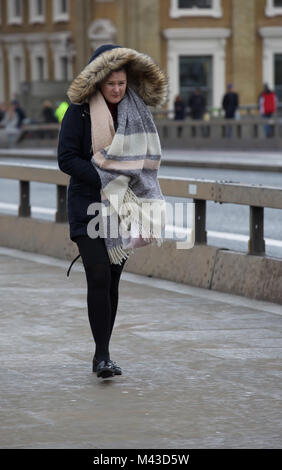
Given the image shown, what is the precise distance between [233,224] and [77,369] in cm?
864

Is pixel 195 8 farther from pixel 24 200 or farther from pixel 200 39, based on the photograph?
pixel 24 200

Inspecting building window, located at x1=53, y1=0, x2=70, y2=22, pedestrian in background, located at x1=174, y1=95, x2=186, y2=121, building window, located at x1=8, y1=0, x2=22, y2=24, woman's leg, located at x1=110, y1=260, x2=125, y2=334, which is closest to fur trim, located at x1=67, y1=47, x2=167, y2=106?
woman's leg, located at x1=110, y1=260, x2=125, y2=334

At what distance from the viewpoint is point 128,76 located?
7.50 m

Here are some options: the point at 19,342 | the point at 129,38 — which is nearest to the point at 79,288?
the point at 19,342

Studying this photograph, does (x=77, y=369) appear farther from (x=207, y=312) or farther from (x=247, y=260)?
(x=247, y=260)

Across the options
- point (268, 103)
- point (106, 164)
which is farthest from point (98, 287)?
point (268, 103)

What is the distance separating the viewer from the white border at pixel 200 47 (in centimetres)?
5212

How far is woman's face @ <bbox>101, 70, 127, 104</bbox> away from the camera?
7.33 m

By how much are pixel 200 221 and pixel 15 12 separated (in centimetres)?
5347

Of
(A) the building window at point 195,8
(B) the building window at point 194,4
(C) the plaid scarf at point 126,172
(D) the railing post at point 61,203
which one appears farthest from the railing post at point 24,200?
(B) the building window at point 194,4

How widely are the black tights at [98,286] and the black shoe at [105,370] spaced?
0.05 metres

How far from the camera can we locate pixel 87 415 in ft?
21.2

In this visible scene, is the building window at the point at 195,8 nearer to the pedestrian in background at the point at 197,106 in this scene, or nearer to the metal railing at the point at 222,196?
the pedestrian in background at the point at 197,106

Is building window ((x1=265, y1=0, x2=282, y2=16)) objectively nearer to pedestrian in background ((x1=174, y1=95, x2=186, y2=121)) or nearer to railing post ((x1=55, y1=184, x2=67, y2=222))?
pedestrian in background ((x1=174, y1=95, x2=186, y2=121))
